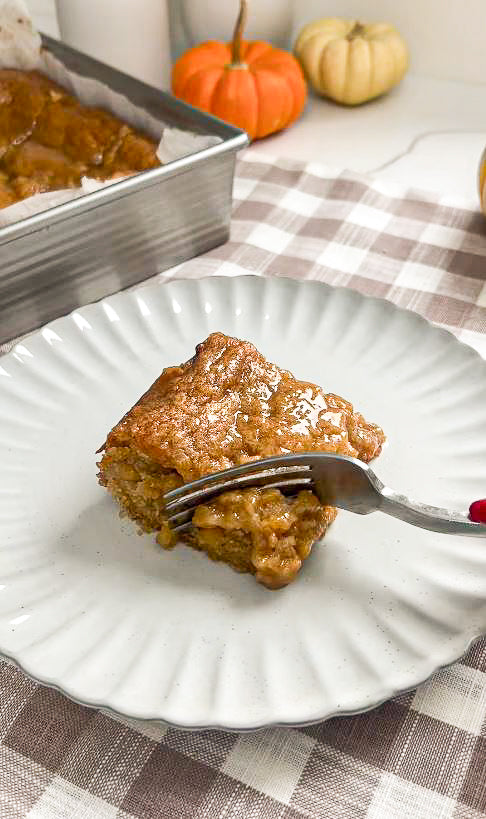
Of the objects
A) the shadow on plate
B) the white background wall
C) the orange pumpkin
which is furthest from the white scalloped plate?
the white background wall

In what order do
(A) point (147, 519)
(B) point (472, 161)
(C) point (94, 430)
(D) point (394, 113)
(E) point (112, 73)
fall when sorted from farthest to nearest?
(D) point (394, 113) < (B) point (472, 161) < (E) point (112, 73) < (C) point (94, 430) < (A) point (147, 519)

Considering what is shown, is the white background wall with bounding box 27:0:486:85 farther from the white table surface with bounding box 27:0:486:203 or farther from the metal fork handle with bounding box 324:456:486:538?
the metal fork handle with bounding box 324:456:486:538

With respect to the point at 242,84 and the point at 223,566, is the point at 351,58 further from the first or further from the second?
the point at 223,566

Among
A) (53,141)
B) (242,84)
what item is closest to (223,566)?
(53,141)

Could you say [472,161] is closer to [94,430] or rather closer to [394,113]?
[394,113]

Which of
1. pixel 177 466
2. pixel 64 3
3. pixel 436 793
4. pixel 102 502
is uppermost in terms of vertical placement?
pixel 64 3

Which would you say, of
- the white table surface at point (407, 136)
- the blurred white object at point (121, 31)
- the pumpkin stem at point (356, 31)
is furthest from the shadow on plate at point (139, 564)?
the pumpkin stem at point (356, 31)

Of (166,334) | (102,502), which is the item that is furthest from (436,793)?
(166,334)
